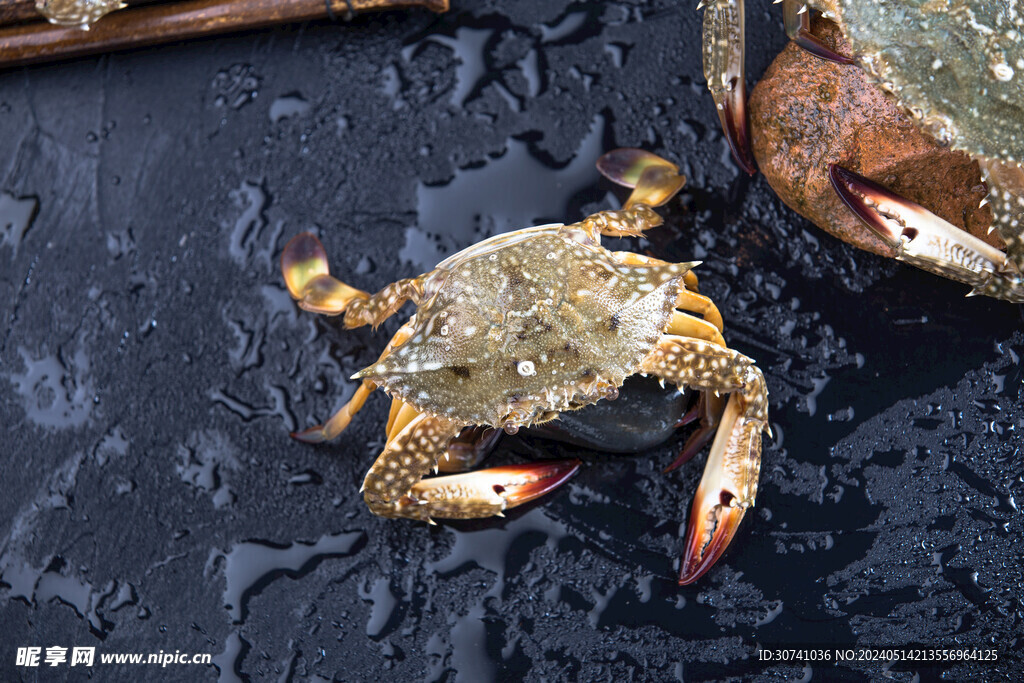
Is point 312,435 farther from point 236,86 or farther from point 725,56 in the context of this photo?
point 725,56

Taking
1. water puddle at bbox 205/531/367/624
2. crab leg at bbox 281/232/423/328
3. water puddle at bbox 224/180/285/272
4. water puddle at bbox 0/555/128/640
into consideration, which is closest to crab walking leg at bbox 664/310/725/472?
crab leg at bbox 281/232/423/328

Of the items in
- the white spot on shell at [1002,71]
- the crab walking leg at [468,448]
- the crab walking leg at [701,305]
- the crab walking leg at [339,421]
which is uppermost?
the white spot on shell at [1002,71]

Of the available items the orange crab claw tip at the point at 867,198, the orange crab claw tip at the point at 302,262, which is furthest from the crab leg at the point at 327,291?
the orange crab claw tip at the point at 867,198

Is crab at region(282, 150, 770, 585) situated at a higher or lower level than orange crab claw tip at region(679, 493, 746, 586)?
higher

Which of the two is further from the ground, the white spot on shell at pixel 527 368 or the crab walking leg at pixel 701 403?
the white spot on shell at pixel 527 368

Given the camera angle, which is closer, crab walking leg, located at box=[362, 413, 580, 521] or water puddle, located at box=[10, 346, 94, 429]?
crab walking leg, located at box=[362, 413, 580, 521]

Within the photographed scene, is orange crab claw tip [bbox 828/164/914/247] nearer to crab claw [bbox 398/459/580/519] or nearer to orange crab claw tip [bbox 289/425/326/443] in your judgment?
crab claw [bbox 398/459/580/519]

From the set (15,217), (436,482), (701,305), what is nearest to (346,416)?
(436,482)

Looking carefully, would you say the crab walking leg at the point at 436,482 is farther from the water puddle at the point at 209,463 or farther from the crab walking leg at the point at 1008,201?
the crab walking leg at the point at 1008,201
